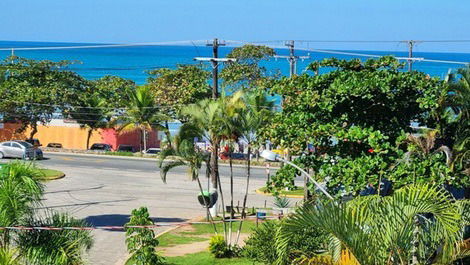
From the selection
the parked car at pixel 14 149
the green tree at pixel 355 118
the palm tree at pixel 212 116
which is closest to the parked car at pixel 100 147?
the parked car at pixel 14 149

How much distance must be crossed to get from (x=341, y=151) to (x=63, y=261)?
6983 mm

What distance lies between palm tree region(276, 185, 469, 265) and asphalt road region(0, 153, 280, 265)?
1254 cm

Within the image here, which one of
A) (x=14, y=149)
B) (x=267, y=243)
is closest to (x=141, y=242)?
(x=267, y=243)

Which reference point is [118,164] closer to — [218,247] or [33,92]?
[33,92]

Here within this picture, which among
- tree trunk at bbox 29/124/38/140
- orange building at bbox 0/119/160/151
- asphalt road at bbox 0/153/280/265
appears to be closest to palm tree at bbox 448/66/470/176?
asphalt road at bbox 0/153/280/265

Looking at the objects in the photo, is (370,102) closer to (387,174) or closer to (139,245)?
(387,174)

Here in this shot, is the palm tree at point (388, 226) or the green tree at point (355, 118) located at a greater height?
the green tree at point (355, 118)

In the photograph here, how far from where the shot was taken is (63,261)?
14273 millimetres

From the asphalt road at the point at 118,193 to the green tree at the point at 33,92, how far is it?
7466 millimetres

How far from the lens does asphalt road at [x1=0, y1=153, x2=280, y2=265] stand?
26062mm

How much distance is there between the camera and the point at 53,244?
14.7 m

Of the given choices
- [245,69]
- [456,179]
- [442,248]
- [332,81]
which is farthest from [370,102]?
[245,69]

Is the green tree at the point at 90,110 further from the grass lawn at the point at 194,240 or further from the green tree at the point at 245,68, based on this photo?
the grass lawn at the point at 194,240

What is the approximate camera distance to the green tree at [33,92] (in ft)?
179
